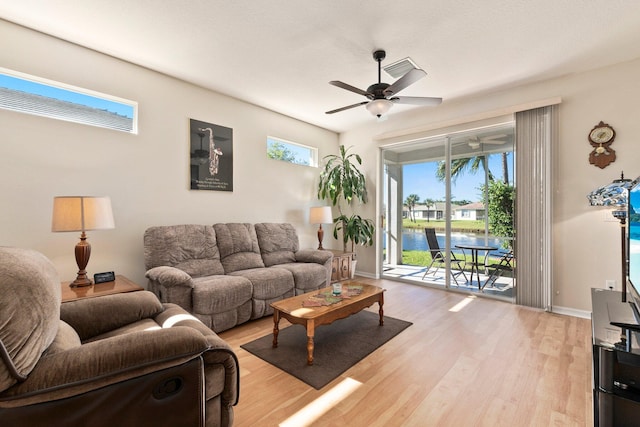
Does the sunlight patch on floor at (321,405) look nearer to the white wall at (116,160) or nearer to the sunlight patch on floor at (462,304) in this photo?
the sunlight patch on floor at (462,304)

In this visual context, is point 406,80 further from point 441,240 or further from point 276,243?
point 441,240

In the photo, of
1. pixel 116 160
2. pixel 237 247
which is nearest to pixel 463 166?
pixel 237 247

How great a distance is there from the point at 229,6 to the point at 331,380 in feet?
9.60

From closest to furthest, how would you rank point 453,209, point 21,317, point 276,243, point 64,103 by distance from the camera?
point 21,317 → point 64,103 → point 276,243 → point 453,209

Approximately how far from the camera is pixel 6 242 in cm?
235

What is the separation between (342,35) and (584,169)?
3.12 m

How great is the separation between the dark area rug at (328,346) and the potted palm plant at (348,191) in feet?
6.47

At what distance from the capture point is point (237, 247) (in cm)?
360

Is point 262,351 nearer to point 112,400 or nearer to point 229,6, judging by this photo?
point 112,400

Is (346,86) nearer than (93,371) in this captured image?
No

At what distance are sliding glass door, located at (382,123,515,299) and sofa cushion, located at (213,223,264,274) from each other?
8.45 feet

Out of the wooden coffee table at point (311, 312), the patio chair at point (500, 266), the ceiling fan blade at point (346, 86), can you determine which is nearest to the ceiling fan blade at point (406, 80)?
the ceiling fan blade at point (346, 86)

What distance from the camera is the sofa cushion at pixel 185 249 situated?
9.64 feet

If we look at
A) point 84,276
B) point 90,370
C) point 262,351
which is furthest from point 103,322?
point 262,351
